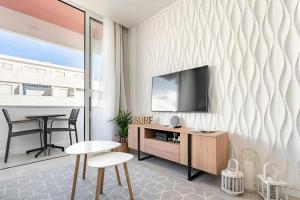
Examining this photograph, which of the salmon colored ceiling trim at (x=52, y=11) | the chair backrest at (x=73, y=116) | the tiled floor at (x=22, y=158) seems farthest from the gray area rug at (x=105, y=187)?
the salmon colored ceiling trim at (x=52, y=11)

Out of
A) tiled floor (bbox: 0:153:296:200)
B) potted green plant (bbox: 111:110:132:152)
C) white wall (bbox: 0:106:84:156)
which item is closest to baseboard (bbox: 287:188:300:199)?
tiled floor (bbox: 0:153:296:200)

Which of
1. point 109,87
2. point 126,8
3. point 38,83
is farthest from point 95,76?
point 126,8

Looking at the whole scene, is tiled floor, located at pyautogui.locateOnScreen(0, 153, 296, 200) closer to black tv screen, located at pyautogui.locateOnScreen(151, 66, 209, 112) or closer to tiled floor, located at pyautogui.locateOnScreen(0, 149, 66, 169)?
tiled floor, located at pyautogui.locateOnScreen(0, 149, 66, 169)

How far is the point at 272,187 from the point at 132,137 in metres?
2.00

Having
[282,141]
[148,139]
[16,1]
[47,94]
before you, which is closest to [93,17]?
[16,1]

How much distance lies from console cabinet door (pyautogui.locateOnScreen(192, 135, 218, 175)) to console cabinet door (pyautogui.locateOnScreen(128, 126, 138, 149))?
1.14m

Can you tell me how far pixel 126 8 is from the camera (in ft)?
9.37

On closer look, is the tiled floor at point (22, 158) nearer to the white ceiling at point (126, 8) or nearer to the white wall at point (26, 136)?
the white wall at point (26, 136)

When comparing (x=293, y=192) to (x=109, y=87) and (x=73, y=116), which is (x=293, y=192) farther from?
(x=73, y=116)

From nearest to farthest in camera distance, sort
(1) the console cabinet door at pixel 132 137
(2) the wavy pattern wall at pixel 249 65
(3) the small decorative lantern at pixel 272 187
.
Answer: (3) the small decorative lantern at pixel 272 187 → (2) the wavy pattern wall at pixel 249 65 → (1) the console cabinet door at pixel 132 137

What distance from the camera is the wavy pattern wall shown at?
162cm

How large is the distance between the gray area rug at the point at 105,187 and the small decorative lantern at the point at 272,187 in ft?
1.46

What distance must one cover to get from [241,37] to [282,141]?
124cm

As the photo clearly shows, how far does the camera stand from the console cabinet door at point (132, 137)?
110 inches
